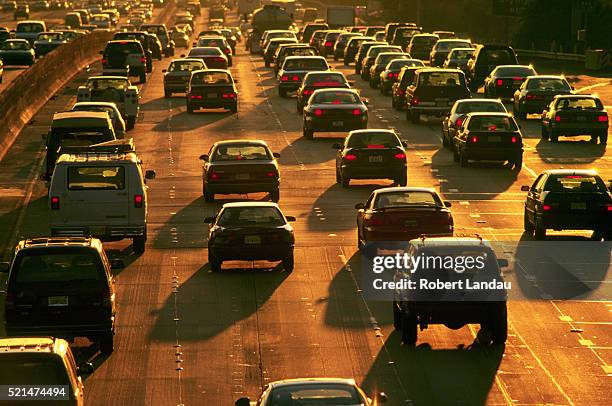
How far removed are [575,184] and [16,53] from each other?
60.1 meters

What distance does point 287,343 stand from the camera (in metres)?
24.4

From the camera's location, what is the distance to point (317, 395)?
15742mm

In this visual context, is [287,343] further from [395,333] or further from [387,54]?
[387,54]

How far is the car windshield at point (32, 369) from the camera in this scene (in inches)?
646

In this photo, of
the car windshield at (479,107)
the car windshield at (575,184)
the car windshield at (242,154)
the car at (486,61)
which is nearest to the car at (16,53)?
the car at (486,61)

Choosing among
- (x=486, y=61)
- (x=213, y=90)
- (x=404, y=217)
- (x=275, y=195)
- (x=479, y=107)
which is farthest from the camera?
(x=486, y=61)

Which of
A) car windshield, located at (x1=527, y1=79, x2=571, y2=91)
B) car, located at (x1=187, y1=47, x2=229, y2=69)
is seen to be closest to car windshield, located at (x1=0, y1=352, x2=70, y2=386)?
car windshield, located at (x1=527, y1=79, x2=571, y2=91)

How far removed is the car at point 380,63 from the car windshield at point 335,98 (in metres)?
20.3

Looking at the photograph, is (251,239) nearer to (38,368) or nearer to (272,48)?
(38,368)

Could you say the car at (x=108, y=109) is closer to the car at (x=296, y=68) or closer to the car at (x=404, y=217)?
the car at (x=404, y=217)

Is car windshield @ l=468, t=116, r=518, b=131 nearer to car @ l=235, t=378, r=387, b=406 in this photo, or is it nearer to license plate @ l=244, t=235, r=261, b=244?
license plate @ l=244, t=235, r=261, b=244

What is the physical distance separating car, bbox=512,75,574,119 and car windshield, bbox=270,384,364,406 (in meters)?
43.9

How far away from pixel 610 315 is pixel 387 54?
1977 inches

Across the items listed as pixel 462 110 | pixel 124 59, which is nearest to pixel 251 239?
pixel 462 110
